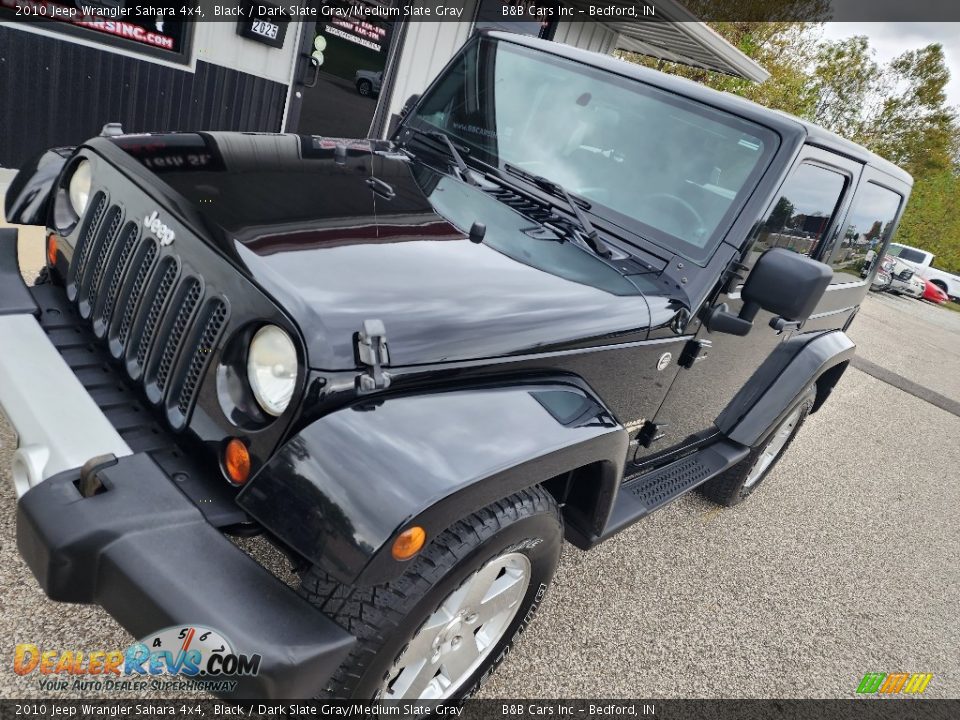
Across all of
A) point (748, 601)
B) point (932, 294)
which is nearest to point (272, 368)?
point (748, 601)

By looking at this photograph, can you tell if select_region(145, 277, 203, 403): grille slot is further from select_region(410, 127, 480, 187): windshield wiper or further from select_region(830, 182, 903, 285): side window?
select_region(830, 182, 903, 285): side window

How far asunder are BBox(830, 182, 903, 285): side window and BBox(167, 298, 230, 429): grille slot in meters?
2.97

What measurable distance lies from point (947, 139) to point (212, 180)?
33.0 metres

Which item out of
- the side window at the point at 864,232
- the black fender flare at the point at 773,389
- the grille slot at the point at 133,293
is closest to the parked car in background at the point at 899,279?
the side window at the point at 864,232

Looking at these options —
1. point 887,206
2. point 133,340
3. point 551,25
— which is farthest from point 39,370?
point 551,25

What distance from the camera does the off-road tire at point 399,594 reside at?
1.59 m

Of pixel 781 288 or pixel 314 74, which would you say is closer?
pixel 781 288

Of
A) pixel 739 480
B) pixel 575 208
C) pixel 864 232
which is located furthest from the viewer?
pixel 739 480

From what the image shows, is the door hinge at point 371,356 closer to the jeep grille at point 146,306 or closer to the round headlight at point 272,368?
the round headlight at point 272,368

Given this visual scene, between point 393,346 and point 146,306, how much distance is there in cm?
75

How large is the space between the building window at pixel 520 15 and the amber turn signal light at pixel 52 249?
6.90 m

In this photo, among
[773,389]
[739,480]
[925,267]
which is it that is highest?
[773,389]

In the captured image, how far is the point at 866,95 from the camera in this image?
86.8ft

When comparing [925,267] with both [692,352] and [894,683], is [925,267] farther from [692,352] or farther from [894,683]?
[692,352]
